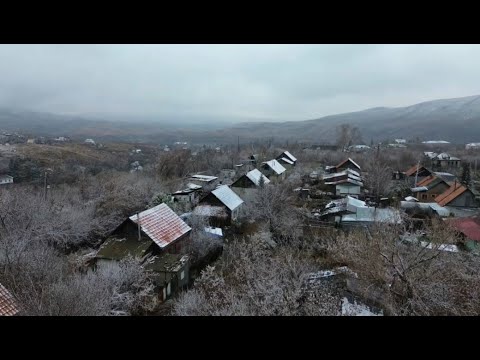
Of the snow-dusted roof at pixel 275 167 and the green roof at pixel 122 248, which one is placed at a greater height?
the snow-dusted roof at pixel 275 167

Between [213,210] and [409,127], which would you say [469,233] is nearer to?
[213,210]

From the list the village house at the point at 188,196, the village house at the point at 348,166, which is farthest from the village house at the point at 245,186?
the village house at the point at 348,166

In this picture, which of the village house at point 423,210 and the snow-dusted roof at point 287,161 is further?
the snow-dusted roof at point 287,161

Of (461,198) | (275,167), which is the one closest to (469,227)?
(461,198)

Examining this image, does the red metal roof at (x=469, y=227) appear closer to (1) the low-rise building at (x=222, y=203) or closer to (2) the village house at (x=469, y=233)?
(2) the village house at (x=469, y=233)

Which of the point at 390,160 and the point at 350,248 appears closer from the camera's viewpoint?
the point at 350,248

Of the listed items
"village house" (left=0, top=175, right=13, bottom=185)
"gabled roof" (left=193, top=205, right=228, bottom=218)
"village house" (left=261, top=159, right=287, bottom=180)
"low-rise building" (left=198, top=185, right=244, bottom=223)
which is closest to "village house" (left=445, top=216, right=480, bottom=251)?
"low-rise building" (left=198, top=185, right=244, bottom=223)
